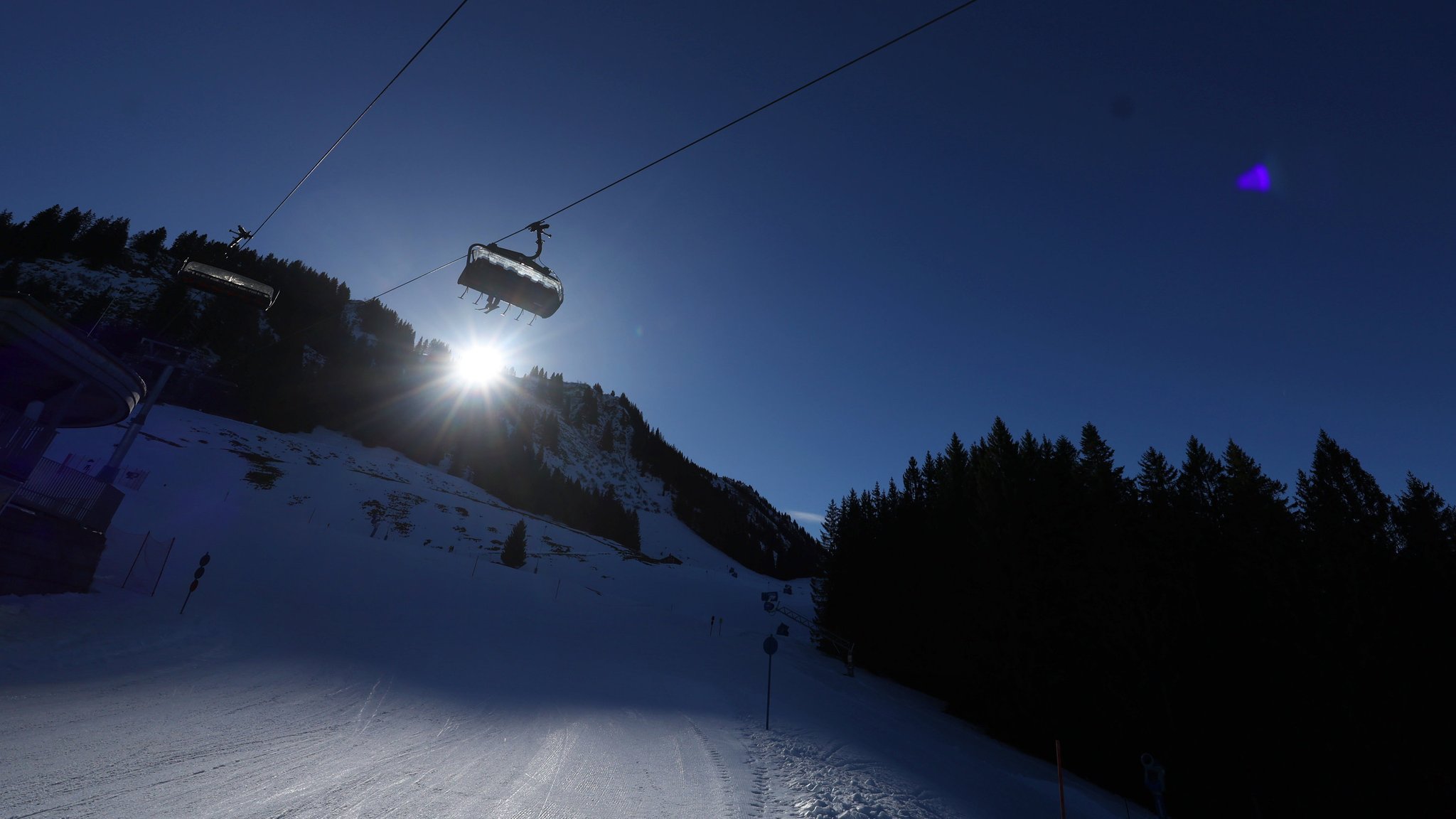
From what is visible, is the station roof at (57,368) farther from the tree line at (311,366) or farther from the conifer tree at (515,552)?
the tree line at (311,366)

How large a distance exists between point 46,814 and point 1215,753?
36690 millimetres

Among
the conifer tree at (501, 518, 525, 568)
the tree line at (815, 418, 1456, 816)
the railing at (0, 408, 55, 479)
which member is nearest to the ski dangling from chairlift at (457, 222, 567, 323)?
the railing at (0, 408, 55, 479)

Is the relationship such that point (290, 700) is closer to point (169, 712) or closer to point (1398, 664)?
point (169, 712)

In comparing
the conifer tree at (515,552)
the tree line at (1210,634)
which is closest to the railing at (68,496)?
the conifer tree at (515,552)

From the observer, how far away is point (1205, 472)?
33.1 m

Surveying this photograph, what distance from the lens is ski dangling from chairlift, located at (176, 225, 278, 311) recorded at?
16.8 m

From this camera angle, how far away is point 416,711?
11992 mm

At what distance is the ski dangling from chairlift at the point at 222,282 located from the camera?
1675cm

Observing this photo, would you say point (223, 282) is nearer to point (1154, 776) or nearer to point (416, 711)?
point (416, 711)

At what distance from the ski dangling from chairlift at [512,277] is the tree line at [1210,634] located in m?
25.2

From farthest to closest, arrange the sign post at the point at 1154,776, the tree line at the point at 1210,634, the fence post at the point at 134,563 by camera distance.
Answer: the tree line at the point at 1210,634 → the fence post at the point at 134,563 → the sign post at the point at 1154,776

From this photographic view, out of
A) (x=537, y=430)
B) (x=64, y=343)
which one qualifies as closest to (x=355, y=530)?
(x=64, y=343)

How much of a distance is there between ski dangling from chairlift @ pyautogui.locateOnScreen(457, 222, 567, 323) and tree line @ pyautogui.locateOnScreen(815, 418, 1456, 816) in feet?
82.7

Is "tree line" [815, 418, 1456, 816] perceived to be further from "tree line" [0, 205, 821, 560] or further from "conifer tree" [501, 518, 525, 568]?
"tree line" [0, 205, 821, 560]
